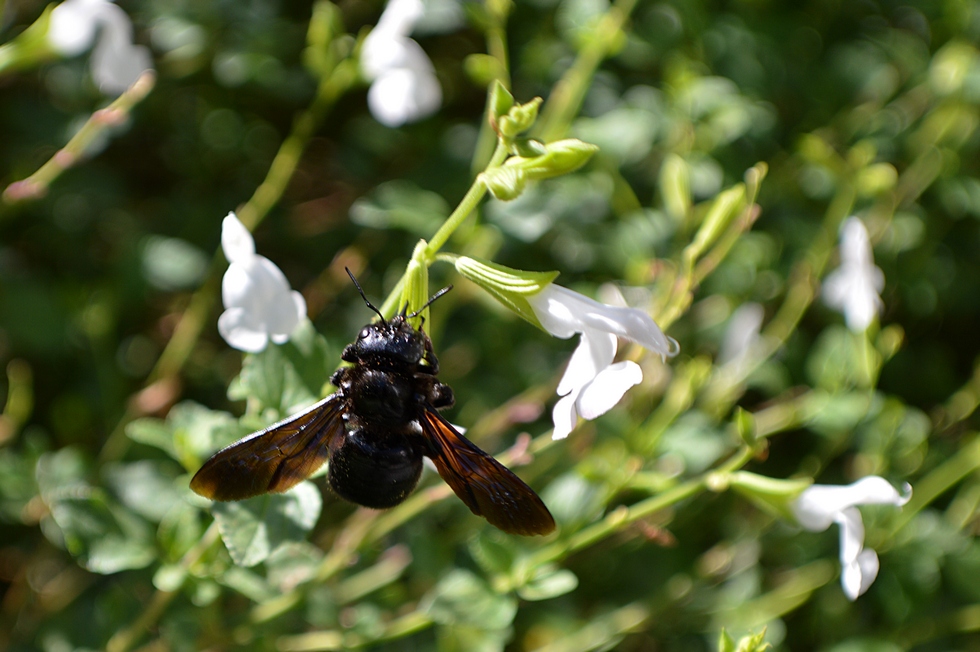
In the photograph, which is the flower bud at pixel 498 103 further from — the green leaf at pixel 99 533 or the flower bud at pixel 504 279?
the green leaf at pixel 99 533

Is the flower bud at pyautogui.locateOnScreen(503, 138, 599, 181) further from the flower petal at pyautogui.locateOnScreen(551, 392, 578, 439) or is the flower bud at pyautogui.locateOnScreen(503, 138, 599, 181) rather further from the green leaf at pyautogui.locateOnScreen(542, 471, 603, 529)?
the green leaf at pyautogui.locateOnScreen(542, 471, 603, 529)

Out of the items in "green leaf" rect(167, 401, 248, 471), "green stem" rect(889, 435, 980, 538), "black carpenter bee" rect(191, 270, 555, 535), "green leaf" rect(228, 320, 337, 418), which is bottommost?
"green stem" rect(889, 435, 980, 538)

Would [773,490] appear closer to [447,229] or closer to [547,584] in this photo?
[547,584]

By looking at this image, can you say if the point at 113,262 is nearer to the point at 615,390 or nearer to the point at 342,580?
the point at 342,580

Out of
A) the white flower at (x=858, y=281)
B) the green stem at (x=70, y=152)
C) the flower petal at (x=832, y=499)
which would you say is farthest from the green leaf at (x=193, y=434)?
the white flower at (x=858, y=281)

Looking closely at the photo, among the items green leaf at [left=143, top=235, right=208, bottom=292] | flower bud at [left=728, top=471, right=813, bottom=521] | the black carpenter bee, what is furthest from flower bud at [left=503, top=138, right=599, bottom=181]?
green leaf at [left=143, top=235, right=208, bottom=292]
